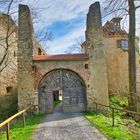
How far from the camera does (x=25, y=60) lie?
15.9m

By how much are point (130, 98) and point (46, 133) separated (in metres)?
7.04

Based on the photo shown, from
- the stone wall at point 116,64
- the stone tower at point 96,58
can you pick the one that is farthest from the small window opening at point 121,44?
the stone tower at point 96,58

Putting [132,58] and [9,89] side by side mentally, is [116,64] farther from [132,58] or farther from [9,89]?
[9,89]

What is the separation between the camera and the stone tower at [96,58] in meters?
16.0

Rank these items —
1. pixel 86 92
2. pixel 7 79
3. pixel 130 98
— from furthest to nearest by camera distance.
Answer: pixel 7 79 < pixel 86 92 < pixel 130 98

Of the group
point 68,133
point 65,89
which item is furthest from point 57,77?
point 68,133

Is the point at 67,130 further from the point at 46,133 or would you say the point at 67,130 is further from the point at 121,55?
the point at 121,55

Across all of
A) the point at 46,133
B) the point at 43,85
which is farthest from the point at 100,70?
the point at 46,133

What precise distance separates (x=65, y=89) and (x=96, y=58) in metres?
2.70

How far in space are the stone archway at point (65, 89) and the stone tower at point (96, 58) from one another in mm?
686

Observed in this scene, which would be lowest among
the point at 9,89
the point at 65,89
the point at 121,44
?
the point at 9,89

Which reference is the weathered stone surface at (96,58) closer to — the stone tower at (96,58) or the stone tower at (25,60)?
the stone tower at (96,58)

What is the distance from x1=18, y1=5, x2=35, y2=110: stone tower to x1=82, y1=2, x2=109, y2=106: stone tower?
3.58m

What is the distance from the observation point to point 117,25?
24.0 m
